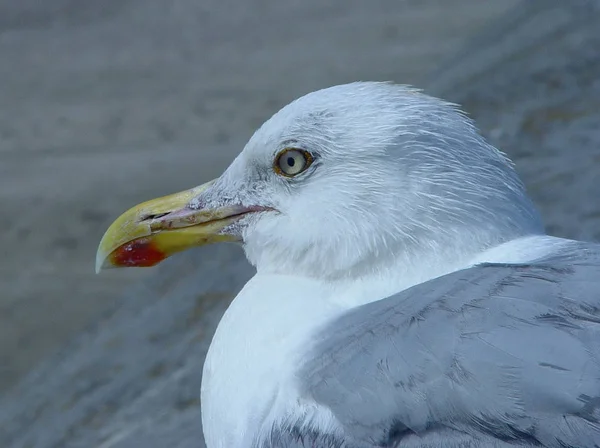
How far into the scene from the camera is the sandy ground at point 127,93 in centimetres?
580

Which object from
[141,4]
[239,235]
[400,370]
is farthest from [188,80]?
[400,370]

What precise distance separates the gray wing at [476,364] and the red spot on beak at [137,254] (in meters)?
0.67

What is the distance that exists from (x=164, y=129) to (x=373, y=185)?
17.6 feet

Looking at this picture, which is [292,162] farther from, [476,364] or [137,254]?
[476,364]

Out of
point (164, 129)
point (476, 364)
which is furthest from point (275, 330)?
point (164, 129)

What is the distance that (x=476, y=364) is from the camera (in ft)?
5.55

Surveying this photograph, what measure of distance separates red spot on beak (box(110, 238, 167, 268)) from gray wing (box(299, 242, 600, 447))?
0.67 metres

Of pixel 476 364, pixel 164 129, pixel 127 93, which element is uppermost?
pixel 127 93

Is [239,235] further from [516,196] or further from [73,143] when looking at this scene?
[73,143]

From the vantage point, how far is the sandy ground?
19.0 feet

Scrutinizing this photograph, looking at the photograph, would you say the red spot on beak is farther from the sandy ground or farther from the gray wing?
the sandy ground

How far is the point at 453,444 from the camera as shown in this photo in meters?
1.67

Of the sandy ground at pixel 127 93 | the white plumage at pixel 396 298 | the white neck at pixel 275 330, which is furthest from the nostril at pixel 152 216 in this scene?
the sandy ground at pixel 127 93

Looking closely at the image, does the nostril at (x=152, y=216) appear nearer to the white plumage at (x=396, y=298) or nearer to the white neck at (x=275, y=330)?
the white plumage at (x=396, y=298)
